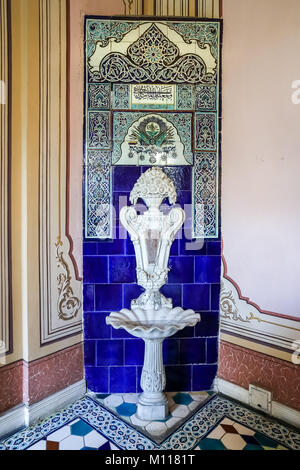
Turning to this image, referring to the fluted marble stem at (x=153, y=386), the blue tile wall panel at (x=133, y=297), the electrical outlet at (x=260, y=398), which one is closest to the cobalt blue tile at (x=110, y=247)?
the blue tile wall panel at (x=133, y=297)

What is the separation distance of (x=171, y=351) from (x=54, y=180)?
59.0 inches

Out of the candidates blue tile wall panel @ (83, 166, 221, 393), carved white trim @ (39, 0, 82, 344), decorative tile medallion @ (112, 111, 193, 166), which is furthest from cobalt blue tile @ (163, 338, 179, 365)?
decorative tile medallion @ (112, 111, 193, 166)

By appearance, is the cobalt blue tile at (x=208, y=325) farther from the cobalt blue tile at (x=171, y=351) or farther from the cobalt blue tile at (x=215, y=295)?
the cobalt blue tile at (x=171, y=351)

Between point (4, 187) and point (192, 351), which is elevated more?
point (4, 187)

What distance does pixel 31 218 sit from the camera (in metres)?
1.93

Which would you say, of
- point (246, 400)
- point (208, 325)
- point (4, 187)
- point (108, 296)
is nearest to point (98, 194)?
point (4, 187)

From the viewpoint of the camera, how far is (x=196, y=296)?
2.27m

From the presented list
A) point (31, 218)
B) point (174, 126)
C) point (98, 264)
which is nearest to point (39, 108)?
point (31, 218)

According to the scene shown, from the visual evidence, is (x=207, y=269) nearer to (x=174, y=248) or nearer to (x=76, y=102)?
(x=174, y=248)

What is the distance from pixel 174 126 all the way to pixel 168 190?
47cm

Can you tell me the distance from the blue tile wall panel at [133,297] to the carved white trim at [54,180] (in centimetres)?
16

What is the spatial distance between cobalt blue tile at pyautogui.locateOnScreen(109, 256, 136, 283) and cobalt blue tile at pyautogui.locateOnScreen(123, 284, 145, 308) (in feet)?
0.15
